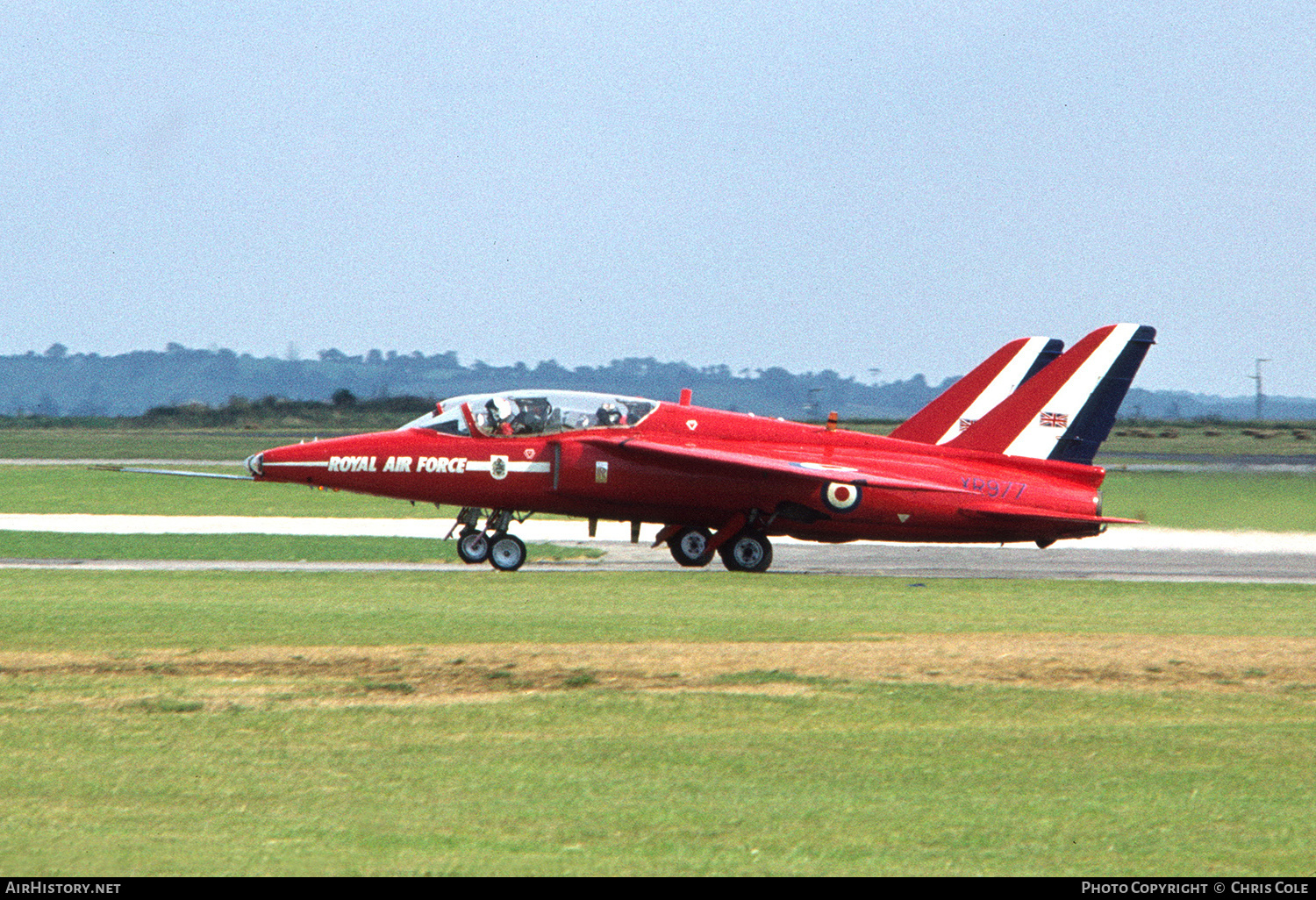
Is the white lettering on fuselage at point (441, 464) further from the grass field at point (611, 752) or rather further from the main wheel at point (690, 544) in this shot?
the grass field at point (611, 752)

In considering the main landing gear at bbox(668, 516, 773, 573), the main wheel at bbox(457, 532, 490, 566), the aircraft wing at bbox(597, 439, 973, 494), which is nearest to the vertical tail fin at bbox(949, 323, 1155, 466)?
the aircraft wing at bbox(597, 439, 973, 494)

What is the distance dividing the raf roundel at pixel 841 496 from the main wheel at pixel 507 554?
5458mm

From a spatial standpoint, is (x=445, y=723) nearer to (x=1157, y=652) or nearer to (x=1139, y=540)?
(x=1157, y=652)

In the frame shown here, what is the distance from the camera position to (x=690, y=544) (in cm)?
2648

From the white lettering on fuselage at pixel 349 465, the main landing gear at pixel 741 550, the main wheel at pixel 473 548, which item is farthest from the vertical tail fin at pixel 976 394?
the white lettering on fuselage at pixel 349 465

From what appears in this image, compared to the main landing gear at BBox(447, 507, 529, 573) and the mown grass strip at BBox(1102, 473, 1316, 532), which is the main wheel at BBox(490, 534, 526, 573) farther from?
the mown grass strip at BBox(1102, 473, 1316, 532)

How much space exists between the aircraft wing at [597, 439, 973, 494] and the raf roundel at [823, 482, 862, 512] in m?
0.27

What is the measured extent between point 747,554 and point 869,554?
15.2 ft

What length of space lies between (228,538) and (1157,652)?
→ 20.1 meters

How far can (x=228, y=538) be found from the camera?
29.2 metres

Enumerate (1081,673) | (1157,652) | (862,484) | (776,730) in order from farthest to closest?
(862,484), (1157,652), (1081,673), (776,730)

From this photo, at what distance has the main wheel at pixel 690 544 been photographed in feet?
86.4

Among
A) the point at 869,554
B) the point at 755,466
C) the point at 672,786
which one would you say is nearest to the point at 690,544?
the point at 755,466

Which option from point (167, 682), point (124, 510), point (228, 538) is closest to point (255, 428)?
point (124, 510)
